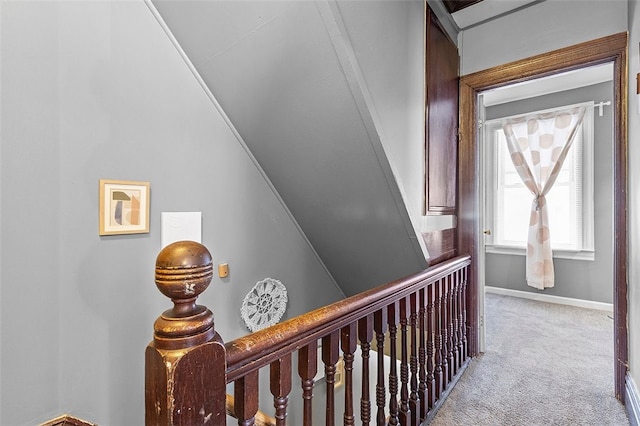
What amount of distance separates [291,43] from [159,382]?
1269mm

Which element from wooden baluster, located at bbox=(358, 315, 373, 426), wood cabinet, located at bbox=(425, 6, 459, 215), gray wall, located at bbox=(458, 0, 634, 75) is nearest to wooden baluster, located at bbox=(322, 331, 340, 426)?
wooden baluster, located at bbox=(358, 315, 373, 426)

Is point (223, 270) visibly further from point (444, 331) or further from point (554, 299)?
point (554, 299)

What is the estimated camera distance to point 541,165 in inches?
156

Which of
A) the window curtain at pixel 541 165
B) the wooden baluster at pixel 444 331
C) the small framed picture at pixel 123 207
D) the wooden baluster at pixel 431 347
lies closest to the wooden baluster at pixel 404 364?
the wooden baluster at pixel 431 347

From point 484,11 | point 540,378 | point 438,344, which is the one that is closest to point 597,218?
point 540,378

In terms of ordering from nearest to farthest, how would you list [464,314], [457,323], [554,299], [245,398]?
[245,398], [457,323], [464,314], [554,299]

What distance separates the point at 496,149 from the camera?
4453mm

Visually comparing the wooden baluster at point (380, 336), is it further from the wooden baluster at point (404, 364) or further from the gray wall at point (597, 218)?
the gray wall at point (597, 218)

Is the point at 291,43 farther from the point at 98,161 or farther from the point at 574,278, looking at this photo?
the point at 574,278

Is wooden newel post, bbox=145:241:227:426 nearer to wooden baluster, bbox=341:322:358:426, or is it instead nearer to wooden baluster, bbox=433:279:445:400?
wooden baluster, bbox=341:322:358:426

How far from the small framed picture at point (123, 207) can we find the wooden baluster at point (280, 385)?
103 centimetres

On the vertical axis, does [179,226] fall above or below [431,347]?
above

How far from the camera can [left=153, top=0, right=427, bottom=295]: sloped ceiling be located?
1.29 metres

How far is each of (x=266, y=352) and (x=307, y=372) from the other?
23cm
